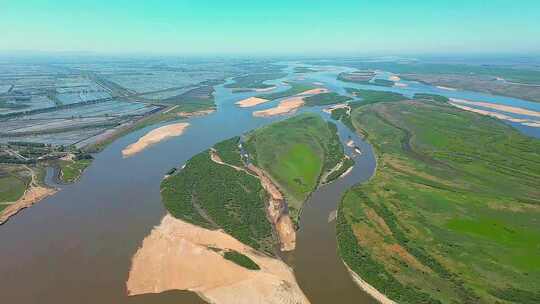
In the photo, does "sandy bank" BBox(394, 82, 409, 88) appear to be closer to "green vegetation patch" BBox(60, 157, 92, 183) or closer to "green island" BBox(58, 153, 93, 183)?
"green island" BBox(58, 153, 93, 183)

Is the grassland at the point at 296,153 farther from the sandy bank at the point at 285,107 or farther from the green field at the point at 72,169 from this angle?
the green field at the point at 72,169

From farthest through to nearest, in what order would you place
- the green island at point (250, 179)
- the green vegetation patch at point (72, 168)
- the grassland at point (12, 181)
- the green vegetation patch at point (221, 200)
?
1. the green vegetation patch at point (72, 168)
2. the grassland at point (12, 181)
3. the green island at point (250, 179)
4. the green vegetation patch at point (221, 200)

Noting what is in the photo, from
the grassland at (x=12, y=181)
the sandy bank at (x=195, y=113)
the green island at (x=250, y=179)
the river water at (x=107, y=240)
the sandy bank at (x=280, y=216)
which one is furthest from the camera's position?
the sandy bank at (x=195, y=113)

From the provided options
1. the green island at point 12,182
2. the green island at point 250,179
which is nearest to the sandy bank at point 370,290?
the green island at point 250,179

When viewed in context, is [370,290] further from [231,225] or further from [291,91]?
[291,91]

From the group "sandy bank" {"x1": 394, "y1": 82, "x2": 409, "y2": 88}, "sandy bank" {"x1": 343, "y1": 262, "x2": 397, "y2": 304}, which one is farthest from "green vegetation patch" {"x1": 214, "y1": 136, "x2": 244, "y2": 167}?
"sandy bank" {"x1": 394, "y1": 82, "x2": 409, "y2": 88}

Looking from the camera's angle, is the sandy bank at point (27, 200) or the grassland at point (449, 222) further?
the sandy bank at point (27, 200)

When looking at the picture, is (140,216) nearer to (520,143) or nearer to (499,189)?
(499,189)

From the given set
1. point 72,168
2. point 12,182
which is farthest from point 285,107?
point 12,182

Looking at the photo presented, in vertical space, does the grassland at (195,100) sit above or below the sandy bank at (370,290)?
below
